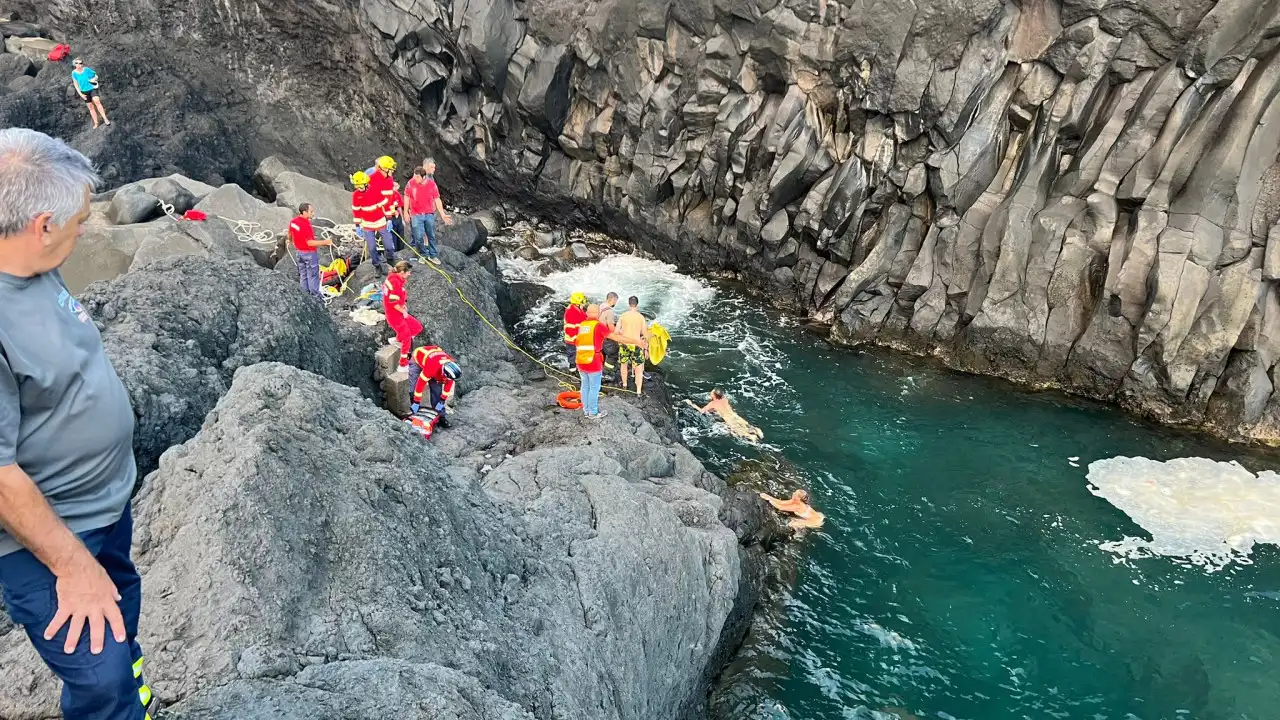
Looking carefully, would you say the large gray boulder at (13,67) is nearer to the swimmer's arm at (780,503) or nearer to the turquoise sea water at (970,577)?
the turquoise sea water at (970,577)

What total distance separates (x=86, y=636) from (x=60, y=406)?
3.35 ft

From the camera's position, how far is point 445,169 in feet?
90.8

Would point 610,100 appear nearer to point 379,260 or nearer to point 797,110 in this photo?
point 797,110

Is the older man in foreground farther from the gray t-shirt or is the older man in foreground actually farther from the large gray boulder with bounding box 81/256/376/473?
the large gray boulder with bounding box 81/256/376/473

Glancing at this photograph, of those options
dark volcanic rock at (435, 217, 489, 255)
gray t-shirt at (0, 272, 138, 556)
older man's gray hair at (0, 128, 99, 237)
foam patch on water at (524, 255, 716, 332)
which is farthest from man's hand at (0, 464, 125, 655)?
dark volcanic rock at (435, 217, 489, 255)

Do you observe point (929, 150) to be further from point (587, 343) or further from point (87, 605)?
point (87, 605)

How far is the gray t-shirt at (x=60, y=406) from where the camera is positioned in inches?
112

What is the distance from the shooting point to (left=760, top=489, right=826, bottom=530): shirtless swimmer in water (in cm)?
1308

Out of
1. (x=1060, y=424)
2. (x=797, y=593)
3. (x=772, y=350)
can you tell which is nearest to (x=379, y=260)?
(x=772, y=350)

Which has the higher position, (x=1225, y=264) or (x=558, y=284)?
(x=1225, y=264)

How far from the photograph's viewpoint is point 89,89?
72.7 ft

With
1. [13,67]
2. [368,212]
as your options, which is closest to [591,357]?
[368,212]

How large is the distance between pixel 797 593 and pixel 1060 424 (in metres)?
7.96

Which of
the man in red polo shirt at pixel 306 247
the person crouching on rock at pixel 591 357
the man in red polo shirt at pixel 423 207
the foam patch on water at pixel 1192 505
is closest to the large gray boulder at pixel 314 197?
the man in red polo shirt at pixel 423 207
